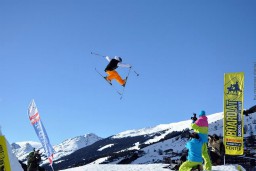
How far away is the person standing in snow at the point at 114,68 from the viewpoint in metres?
17.0

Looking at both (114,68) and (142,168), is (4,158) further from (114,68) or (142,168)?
(114,68)

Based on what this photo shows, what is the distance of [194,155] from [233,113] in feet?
18.4

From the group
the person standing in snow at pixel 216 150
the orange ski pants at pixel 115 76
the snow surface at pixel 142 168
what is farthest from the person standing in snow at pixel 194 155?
the orange ski pants at pixel 115 76

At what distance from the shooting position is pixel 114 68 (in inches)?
683

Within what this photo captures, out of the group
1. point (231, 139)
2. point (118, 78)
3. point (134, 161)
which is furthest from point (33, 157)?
point (134, 161)

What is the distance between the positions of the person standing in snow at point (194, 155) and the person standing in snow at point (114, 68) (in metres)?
5.92

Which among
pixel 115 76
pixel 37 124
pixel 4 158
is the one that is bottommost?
pixel 4 158

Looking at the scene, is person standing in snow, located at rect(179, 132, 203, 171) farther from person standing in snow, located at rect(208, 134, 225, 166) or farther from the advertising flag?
the advertising flag

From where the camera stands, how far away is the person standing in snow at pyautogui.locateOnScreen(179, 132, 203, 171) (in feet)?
39.0

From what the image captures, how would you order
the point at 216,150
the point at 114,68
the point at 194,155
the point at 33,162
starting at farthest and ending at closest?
the point at 114,68 < the point at 216,150 < the point at 33,162 < the point at 194,155

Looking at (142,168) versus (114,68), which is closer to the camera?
(142,168)

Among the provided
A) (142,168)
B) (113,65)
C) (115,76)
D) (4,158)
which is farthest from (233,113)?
(4,158)

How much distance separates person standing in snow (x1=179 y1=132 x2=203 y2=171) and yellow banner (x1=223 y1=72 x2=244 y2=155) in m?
4.82

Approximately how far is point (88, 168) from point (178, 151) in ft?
510
